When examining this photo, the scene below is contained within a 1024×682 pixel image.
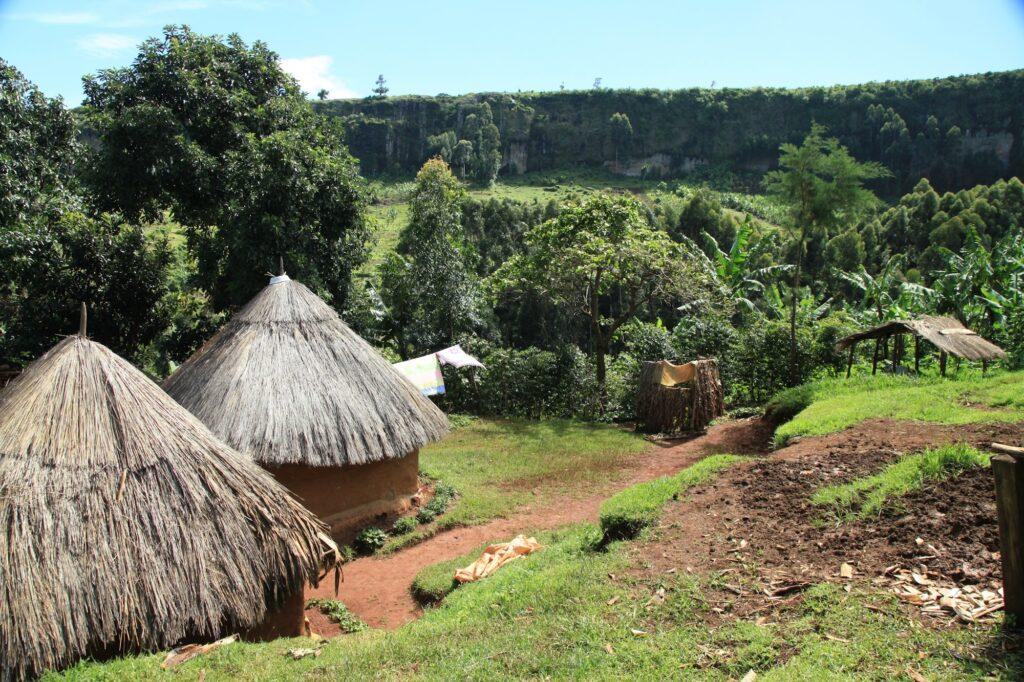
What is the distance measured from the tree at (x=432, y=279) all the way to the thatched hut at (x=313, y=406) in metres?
7.98

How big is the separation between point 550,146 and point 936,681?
268ft

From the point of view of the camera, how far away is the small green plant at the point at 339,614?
746 cm

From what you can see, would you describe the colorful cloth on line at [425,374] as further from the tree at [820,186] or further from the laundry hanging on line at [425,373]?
the tree at [820,186]

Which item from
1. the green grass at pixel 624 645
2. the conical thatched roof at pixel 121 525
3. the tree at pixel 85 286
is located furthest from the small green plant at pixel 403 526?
the tree at pixel 85 286

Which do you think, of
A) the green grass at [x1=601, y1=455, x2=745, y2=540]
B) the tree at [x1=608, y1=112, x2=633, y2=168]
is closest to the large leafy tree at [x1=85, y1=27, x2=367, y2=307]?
the green grass at [x1=601, y1=455, x2=745, y2=540]

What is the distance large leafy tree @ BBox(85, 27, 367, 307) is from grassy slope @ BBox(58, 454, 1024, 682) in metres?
9.75

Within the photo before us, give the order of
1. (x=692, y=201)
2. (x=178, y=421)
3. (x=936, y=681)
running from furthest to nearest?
(x=692, y=201) → (x=178, y=421) → (x=936, y=681)

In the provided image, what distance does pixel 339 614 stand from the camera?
25.4 ft

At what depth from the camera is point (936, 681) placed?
3.98 meters

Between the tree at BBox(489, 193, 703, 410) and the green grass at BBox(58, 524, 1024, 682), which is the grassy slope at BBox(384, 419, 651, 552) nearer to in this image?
the tree at BBox(489, 193, 703, 410)

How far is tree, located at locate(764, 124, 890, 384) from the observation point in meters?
15.6

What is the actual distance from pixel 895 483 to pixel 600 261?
1079 centimetres

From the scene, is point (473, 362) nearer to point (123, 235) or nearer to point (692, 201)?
point (123, 235)

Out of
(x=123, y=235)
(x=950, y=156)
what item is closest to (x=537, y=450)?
(x=123, y=235)
